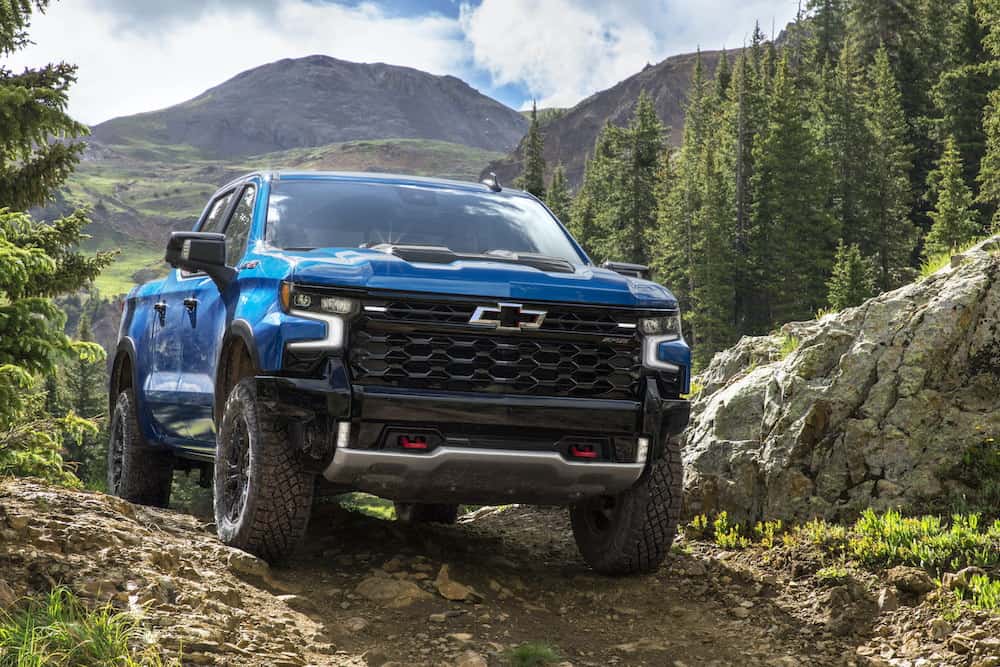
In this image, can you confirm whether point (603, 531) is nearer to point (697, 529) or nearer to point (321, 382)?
point (697, 529)

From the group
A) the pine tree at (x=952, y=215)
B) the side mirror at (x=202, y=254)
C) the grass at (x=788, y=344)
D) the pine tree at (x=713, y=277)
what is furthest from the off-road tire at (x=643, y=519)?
the pine tree at (x=713, y=277)

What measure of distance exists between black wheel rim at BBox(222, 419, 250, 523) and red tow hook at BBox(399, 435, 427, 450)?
86cm

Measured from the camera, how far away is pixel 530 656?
14.7 feet

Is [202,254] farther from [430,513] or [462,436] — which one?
[430,513]

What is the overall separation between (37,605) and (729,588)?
3.82 m

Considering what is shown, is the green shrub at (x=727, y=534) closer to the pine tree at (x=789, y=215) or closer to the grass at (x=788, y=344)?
the grass at (x=788, y=344)

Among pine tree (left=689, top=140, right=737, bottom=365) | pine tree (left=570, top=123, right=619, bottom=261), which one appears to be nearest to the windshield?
pine tree (left=689, top=140, right=737, bottom=365)

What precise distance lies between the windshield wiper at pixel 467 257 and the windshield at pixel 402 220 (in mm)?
249

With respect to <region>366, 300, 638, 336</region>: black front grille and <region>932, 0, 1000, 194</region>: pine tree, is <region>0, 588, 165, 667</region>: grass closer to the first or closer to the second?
<region>366, 300, 638, 336</region>: black front grille

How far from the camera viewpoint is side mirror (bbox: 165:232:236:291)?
5.66 meters

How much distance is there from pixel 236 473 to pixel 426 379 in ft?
4.41

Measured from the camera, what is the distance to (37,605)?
396 cm

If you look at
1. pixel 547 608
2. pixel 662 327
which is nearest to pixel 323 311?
pixel 662 327

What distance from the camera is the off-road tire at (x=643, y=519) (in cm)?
566
